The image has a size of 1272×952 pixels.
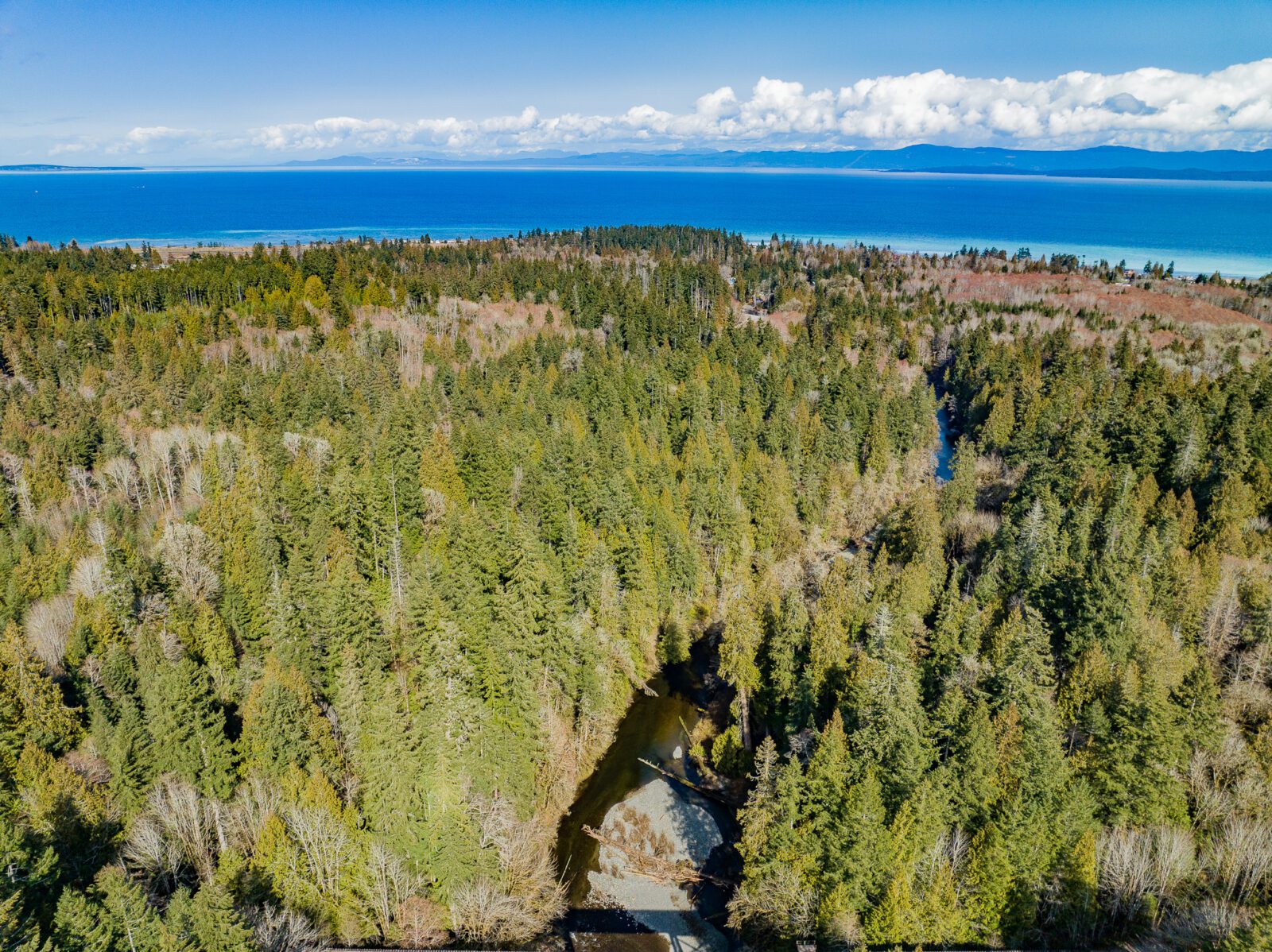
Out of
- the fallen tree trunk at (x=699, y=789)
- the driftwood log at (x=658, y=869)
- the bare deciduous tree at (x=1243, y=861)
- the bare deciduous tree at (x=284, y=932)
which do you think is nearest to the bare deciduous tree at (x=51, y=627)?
the bare deciduous tree at (x=284, y=932)

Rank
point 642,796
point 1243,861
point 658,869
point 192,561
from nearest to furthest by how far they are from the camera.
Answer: point 1243,861
point 658,869
point 642,796
point 192,561

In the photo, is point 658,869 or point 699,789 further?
point 699,789

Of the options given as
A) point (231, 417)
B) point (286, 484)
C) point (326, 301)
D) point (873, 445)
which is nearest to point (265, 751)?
point (286, 484)

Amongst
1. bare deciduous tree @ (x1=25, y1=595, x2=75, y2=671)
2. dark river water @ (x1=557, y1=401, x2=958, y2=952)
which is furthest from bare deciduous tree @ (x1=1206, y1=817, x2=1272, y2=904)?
bare deciduous tree @ (x1=25, y1=595, x2=75, y2=671)

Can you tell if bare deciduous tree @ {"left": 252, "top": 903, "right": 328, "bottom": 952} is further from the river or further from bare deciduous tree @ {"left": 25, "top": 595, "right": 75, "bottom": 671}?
bare deciduous tree @ {"left": 25, "top": 595, "right": 75, "bottom": 671}

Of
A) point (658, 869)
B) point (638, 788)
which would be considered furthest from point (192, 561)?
point (658, 869)

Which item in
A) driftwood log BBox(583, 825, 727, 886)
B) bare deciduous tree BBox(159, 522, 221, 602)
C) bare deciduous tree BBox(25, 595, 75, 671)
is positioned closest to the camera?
driftwood log BBox(583, 825, 727, 886)

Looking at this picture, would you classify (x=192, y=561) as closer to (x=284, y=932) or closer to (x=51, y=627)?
(x=51, y=627)

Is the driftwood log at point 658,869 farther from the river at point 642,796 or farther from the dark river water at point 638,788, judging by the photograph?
the dark river water at point 638,788

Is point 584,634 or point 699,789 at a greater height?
point 584,634
